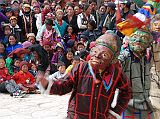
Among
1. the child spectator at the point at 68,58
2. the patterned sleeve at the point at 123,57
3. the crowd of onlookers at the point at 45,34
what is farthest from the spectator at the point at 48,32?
the patterned sleeve at the point at 123,57

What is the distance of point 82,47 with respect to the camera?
1012 centimetres

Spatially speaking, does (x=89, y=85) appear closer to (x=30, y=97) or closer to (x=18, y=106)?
(x=18, y=106)

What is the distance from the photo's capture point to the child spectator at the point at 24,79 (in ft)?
27.6

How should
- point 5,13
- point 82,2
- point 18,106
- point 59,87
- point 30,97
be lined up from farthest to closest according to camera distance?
point 82,2
point 5,13
point 30,97
point 18,106
point 59,87

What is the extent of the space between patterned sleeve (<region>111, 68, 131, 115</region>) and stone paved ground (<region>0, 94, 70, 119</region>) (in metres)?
3.04

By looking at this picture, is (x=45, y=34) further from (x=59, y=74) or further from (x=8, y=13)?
(x=59, y=74)

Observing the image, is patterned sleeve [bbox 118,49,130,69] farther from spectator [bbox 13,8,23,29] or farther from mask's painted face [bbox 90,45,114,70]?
spectator [bbox 13,8,23,29]

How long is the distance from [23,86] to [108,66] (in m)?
5.20

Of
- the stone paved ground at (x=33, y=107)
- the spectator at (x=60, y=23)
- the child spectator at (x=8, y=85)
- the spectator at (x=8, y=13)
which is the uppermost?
the spectator at (x=8, y=13)

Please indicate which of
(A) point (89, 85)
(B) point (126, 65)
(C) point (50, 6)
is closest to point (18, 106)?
(B) point (126, 65)

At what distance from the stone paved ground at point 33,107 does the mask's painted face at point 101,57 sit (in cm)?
325

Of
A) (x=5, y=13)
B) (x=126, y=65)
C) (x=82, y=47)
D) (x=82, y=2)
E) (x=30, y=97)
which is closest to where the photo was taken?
(x=126, y=65)

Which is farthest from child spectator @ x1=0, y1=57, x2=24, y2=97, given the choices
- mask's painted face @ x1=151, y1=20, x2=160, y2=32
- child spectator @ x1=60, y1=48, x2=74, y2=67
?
mask's painted face @ x1=151, y1=20, x2=160, y2=32

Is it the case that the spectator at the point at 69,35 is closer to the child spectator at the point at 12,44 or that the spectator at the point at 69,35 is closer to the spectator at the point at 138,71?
the child spectator at the point at 12,44
